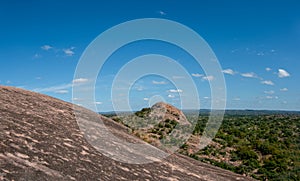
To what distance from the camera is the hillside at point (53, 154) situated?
16.2 feet

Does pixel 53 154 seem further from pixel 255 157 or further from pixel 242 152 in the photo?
pixel 242 152

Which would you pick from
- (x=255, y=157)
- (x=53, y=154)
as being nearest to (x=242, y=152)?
(x=255, y=157)

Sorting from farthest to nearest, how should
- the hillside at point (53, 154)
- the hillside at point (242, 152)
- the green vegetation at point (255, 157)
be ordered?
1. the hillside at point (242, 152)
2. the green vegetation at point (255, 157)
3. the hillside at point (53, 154)

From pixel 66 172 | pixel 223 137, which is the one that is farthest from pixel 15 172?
pixel 223 137

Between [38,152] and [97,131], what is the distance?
7.26 feet

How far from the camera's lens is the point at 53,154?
5.43 metres

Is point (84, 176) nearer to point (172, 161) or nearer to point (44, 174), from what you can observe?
point (44, 174)

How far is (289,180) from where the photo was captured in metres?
26.1

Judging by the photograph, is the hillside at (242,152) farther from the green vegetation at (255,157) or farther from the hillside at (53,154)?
the hillside at (53,154)

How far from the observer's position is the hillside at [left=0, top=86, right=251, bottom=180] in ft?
16.2

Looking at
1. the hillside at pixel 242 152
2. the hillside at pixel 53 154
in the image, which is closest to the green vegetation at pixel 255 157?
the hillside at pixel 242 152

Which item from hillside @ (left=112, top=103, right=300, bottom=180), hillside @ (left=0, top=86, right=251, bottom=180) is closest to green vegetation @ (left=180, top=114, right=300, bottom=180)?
hillside @ (left=112, top=103, right=300, bottom=180)

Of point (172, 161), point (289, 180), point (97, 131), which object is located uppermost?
point (97, 131)

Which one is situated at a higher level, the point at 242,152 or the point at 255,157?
the point at 242,152
